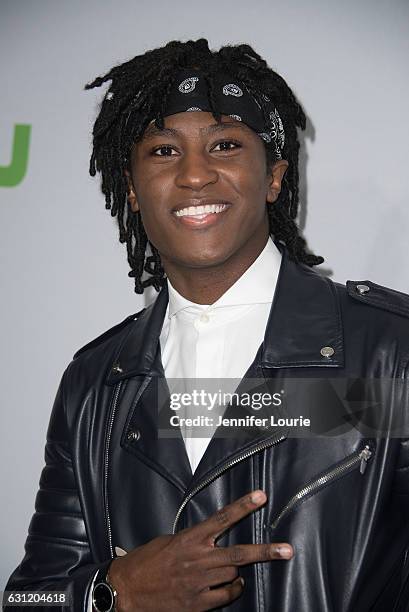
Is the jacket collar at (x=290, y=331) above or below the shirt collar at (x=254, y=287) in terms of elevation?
below

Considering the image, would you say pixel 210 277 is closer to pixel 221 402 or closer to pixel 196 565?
pixel 221 402

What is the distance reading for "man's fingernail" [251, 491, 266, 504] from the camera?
150 cm

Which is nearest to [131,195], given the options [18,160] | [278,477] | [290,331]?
[290,331]

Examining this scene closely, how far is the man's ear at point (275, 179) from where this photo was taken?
1.99m

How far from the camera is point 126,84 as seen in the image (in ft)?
6.40

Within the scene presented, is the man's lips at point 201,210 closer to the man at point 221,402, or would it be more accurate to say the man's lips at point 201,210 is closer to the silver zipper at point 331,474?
the man at point 221,402

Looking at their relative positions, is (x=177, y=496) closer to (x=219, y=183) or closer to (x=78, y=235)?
(x=219, y=183)

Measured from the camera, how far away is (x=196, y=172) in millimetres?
1791

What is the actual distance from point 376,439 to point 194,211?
599 mm

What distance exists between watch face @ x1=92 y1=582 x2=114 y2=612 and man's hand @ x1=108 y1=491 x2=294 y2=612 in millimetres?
56

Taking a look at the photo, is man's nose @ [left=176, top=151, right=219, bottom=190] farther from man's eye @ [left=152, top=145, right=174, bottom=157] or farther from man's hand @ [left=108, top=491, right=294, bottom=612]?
man's hand @ [left=108, top=491, right=294, bottom=612]

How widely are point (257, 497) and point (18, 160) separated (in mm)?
1463

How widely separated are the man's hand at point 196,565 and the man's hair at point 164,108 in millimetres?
759

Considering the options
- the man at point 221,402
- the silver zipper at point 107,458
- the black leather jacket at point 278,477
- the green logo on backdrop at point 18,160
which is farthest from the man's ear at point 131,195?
the green logo on backdrop at point 18,160
